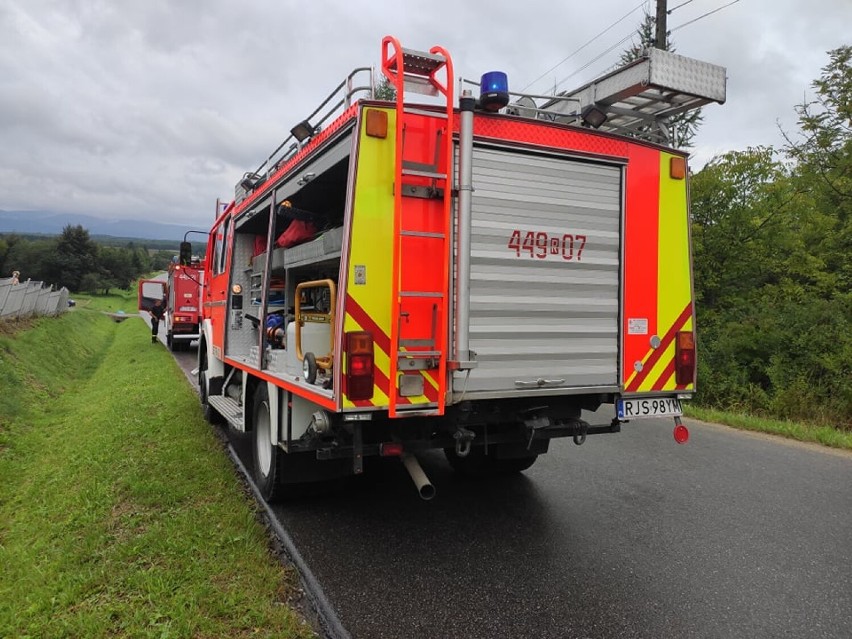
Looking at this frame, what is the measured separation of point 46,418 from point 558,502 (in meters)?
7.71

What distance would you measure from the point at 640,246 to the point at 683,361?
0.93m

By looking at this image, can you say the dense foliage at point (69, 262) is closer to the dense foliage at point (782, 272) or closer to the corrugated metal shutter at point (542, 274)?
the dense foliage at point (782, 272)

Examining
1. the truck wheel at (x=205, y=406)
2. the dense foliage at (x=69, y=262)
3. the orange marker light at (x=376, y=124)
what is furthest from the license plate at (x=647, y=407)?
the dense foliage at (x=69, y=262)

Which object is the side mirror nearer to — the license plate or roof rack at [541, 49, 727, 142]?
roof rack at [541, 49, 727, 142]

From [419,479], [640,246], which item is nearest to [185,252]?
[419,479]

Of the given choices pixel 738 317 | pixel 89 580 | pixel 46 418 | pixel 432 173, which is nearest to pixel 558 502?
pixel 432 173

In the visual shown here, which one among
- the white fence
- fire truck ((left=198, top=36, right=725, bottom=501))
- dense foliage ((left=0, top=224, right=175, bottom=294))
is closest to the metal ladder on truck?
fire truck ((left=198, top=36, right=725, bottom=501))

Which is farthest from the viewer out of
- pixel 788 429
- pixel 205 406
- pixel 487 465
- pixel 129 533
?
pixel 205 406

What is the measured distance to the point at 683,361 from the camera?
4.33 meters

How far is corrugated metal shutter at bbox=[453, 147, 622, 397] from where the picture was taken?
3670 millimetres

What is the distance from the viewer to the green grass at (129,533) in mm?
2998

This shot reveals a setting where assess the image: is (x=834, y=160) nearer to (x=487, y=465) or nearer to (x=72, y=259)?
(x=487, y=465)

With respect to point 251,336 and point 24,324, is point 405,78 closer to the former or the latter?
point 251,336

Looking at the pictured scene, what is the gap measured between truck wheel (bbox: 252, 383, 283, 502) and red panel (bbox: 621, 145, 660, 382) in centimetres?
270
